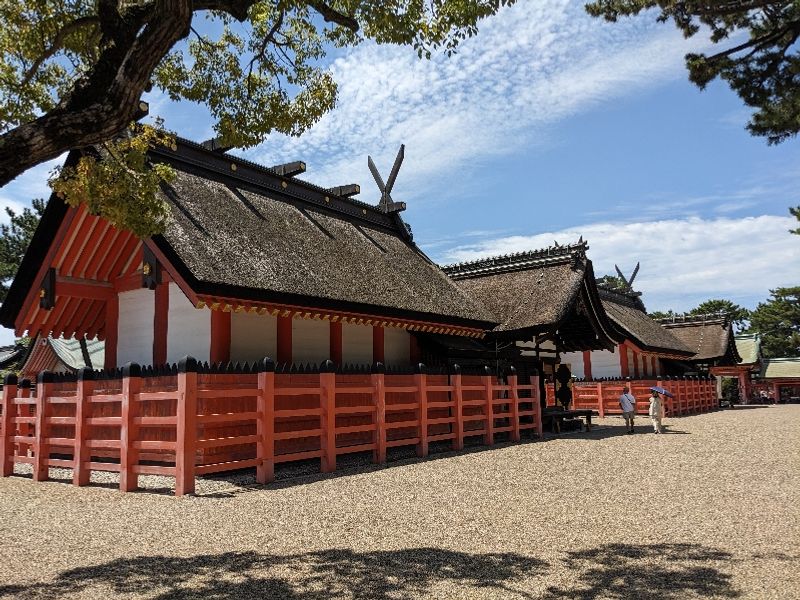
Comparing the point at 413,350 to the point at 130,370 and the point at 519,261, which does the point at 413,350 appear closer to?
the point at 519,261

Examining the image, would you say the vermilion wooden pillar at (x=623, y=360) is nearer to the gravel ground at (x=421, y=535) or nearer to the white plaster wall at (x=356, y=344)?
the white plaster wall at (x=356, y=344)

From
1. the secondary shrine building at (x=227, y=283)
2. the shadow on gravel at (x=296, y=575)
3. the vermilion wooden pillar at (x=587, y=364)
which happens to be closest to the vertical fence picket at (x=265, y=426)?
the secondary shrine building at (x=227, y=283)

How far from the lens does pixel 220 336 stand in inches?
429

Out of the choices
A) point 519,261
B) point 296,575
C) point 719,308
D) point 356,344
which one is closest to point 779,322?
point 719,308

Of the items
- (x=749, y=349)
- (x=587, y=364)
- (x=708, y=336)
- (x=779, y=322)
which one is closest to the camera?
(x=587, y=364)

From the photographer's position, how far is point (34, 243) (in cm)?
1212

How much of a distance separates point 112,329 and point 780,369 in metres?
45.0

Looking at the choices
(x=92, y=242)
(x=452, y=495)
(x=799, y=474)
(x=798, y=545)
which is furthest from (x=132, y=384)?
(x=799, y=474)

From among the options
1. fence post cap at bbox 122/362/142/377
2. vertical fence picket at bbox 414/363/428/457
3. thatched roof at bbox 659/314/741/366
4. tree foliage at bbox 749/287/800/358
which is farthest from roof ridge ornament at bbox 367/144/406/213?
tree foliage at bbox 749/287/800/358

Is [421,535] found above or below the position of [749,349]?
below

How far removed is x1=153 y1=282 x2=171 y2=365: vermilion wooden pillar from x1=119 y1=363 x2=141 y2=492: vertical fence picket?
11.3ft

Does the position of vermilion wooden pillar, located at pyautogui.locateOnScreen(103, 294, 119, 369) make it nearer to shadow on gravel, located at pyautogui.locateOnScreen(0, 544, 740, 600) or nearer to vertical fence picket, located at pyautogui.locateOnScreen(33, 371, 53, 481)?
vertical fence picket, located at pyautogui.locateOnScreen(33, 371, 53, 481)

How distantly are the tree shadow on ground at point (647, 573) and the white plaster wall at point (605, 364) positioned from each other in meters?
25.1

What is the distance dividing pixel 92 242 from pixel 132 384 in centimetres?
523
